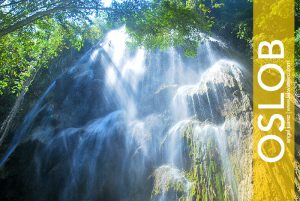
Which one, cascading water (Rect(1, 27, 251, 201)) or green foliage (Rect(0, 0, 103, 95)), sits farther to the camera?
cascading water (Rect(1, 27, 251, 201))

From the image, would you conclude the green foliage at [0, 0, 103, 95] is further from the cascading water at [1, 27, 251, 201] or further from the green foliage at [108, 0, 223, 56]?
the cascading water at [1, 27, 251, 201]

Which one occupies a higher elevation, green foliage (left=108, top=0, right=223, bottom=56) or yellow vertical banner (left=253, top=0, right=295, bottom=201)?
green foliage (left=108, top=0, right=223, bottom=56)

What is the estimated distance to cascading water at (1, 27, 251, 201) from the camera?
9.20m

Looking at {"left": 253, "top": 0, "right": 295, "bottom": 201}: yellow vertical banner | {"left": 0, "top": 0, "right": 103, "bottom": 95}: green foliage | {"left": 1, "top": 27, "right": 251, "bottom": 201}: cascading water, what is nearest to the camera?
{"left": 0, "top": 0, "right": 103, "bottom": 95}: green foliage

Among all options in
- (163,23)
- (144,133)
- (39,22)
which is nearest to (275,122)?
(163,23)

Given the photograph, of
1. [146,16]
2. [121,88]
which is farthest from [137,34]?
[121,88]

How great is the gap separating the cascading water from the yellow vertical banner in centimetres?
39

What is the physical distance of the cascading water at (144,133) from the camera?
30.2 feet

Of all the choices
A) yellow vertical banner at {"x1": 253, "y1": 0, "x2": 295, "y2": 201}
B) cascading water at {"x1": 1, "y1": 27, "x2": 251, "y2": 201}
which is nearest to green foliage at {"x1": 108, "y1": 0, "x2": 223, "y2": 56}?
cascading water at {"x1": 1, "y1": 27, "x2": 251, "y2": 201}

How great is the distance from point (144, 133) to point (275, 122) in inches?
204

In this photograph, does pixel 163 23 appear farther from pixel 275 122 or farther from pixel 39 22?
pixel 275 122

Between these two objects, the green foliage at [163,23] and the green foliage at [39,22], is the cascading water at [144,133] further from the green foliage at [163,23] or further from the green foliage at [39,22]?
the green foliage at [163,23]

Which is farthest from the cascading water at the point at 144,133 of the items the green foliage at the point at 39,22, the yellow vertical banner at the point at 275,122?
the green foliage at the point at 39,22

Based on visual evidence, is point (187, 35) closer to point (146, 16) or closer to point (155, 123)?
point (146, 16)
